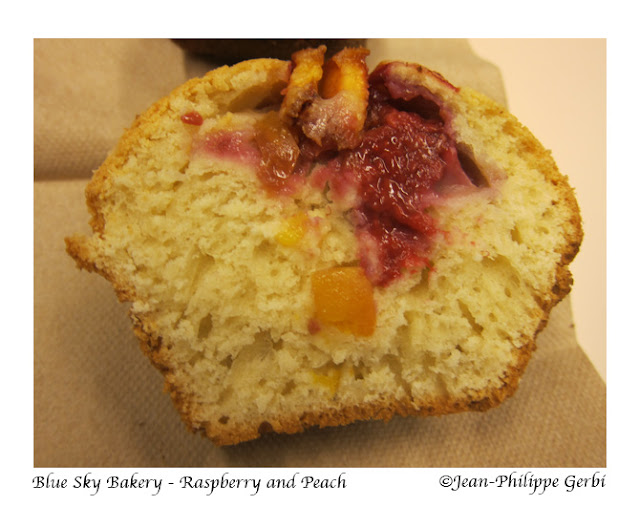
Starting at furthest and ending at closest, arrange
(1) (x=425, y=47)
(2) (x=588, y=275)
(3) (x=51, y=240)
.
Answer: (1) (x=425, y=47) → (2) (x=588, y=275) → (3) (x=51, y=240)

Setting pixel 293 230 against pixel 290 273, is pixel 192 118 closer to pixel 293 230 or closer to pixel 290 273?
pixel 293 230

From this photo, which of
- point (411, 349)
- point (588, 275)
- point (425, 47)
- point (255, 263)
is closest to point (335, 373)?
point (411, 349)

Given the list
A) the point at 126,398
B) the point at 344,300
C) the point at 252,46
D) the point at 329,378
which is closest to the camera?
the point at 344,300

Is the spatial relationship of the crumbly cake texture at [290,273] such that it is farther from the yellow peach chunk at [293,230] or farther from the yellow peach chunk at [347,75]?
the yellow peach chunk at [347,75]

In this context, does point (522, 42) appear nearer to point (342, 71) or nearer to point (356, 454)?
point (342, 71)

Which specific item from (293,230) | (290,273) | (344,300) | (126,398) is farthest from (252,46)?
(126,398)
